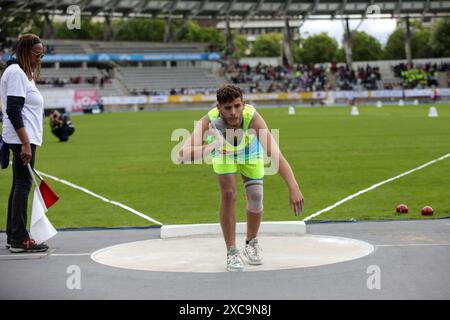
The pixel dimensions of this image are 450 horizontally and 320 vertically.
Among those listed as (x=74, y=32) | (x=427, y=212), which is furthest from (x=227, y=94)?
(x=74, y=32)

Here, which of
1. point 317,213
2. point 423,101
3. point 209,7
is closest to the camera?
point 317,213

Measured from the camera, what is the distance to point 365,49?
139m

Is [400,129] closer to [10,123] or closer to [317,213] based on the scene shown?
[317,213]

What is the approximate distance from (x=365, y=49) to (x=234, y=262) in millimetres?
134401

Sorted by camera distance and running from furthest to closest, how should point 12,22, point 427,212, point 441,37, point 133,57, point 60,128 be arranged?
point 441,37, point 133,57, point 12,22, point 60,128, point 427,212

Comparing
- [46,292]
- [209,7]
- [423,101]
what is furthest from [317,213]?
[209,7]

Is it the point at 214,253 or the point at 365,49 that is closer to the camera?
the point at 214,253

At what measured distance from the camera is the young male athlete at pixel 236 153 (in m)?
7.45

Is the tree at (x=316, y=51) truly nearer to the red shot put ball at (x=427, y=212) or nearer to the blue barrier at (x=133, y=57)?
the blue barrier at (x=133, y=57)

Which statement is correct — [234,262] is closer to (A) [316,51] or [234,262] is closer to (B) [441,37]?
(B) [441,37]

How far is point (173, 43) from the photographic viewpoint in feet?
297

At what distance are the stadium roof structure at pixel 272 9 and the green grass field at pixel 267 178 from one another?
52.6 meters

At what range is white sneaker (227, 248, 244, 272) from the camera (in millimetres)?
7566
